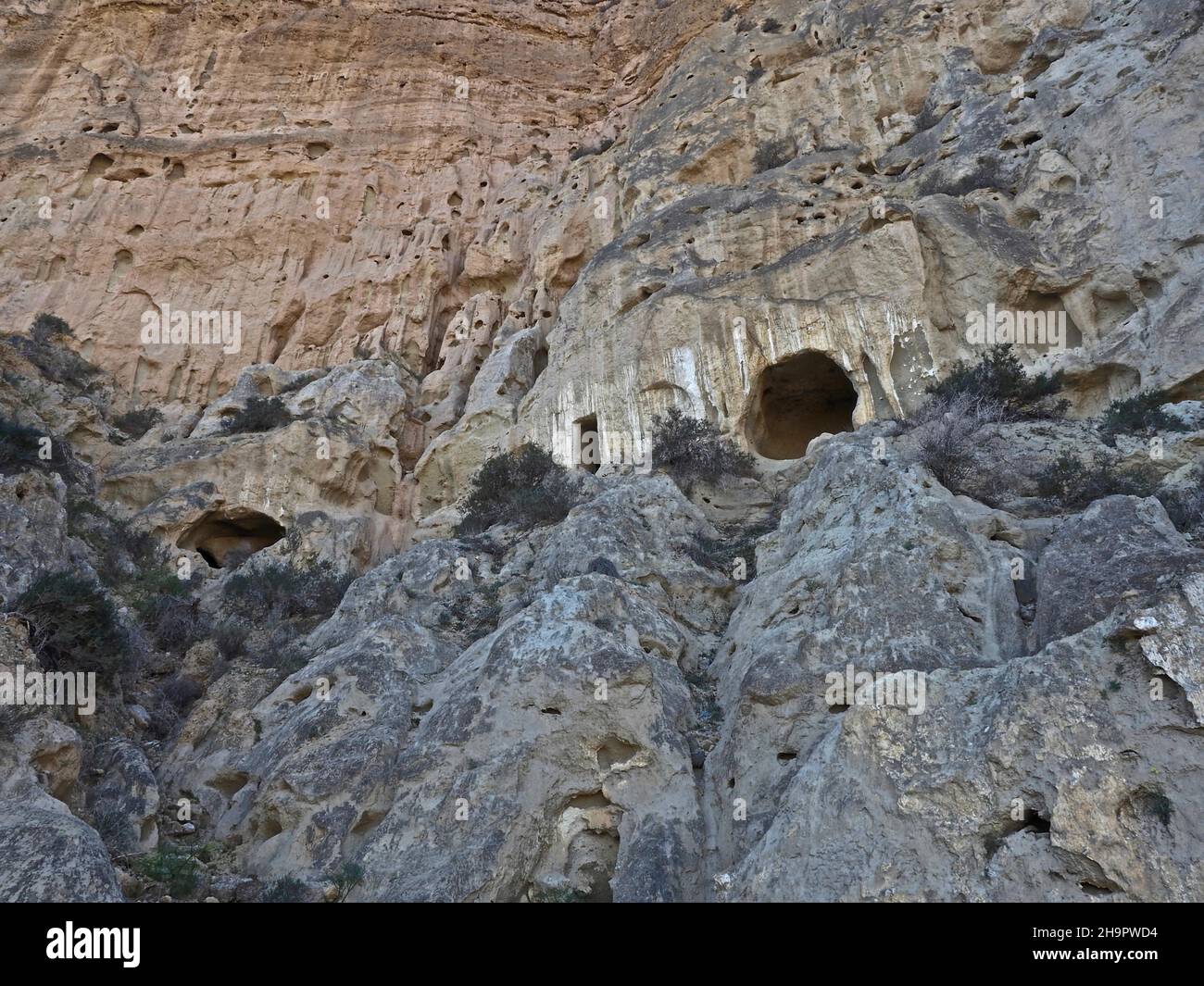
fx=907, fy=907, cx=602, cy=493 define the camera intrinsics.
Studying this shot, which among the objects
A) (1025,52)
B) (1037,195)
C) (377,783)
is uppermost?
(1025,52)

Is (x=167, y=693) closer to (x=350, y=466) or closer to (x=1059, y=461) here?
(x=350, y=466)

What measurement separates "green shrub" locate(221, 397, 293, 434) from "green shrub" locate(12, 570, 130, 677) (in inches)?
407

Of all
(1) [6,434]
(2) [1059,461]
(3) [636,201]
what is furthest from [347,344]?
(2) [1059,461]

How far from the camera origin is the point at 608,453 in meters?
17.9

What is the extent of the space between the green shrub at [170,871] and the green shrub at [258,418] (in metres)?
14.1

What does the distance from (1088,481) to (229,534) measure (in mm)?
17418

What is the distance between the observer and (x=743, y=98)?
2431cm

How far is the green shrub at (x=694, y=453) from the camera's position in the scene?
16.0 metres

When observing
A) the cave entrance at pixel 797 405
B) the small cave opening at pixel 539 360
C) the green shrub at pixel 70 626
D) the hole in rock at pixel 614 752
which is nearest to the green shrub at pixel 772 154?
the cave entrance at pixel 797 405

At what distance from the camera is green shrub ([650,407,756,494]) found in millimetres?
15984

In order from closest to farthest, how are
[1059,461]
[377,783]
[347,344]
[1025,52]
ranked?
[377,783] → [1059,461] → [1025,52] → [347,344]

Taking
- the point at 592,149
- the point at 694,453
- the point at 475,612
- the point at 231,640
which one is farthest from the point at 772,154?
the point at 231,640

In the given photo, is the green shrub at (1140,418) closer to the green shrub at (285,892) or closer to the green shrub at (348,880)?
the green shrub at (348,880)

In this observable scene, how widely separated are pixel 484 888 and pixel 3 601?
649 cm
